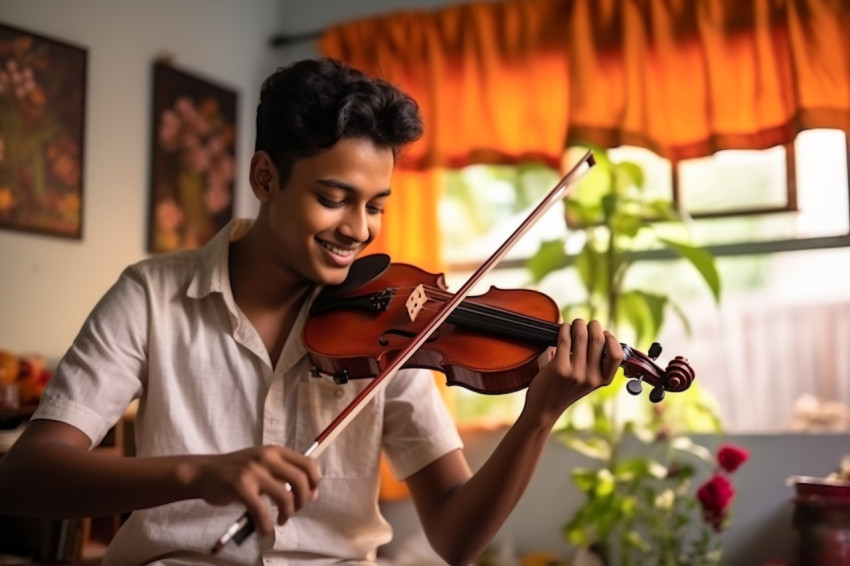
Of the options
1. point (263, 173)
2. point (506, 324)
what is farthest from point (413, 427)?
point (263, 173)

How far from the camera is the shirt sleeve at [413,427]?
1487 mm

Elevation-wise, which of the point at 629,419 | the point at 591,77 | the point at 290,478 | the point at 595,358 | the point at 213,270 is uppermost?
the point at 591,77

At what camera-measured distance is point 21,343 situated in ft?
8.49

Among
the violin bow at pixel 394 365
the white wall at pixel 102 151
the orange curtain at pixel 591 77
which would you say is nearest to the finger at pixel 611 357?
the violin bow at pixel 394 365

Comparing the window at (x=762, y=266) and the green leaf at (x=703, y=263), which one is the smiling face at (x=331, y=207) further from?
the window at (x=762, y=266)

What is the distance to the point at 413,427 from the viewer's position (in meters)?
1.49

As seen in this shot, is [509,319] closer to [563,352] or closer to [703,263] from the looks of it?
[563,352]

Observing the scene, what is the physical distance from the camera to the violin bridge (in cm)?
145

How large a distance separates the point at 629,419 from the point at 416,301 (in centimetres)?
147

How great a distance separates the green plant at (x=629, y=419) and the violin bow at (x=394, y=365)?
1.11 metres

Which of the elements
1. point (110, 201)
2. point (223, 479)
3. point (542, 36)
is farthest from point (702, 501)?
point (110, 201)

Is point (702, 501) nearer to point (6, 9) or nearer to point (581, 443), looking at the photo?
point (581, 443)

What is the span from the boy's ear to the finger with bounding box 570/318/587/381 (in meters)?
0.51

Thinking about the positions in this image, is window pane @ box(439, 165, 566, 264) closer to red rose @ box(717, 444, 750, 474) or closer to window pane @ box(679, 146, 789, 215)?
window pane @ box(679, 146, 789, 215)
